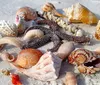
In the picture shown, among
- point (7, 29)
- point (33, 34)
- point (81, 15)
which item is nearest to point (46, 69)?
point (33, 34)

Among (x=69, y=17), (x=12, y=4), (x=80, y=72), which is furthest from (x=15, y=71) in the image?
(x=12, y=4)

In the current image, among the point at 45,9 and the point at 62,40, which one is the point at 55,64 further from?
the point at 45,9

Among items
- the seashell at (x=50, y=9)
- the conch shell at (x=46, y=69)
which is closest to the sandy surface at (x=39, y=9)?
the conch shell at (x=46, y=69)

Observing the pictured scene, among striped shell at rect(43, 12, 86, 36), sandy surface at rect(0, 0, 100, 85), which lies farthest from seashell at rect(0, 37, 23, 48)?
striped shell at rect(43, 12, 86, 36)

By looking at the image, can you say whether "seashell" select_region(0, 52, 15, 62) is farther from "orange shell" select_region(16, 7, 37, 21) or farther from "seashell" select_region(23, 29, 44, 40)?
"orange shell" select_region(16, 7, 37, 21)

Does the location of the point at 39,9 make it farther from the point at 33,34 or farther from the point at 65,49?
the point at 65,49
